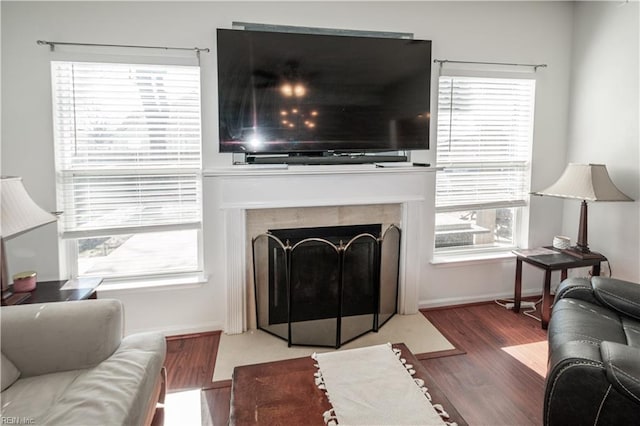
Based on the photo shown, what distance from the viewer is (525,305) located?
11.2 ft

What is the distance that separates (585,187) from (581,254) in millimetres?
563

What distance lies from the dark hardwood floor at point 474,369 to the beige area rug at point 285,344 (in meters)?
0.08

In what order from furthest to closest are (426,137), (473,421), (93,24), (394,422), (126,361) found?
(426,137) → (93,24) → (473,421) → (126,361) → (394,422)

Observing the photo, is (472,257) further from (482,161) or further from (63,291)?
(63,291)

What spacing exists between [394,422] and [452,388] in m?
0.97

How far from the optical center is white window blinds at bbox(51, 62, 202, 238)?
2.64 meters

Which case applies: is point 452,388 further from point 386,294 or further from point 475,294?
point 475,294

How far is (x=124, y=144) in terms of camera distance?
2.72m

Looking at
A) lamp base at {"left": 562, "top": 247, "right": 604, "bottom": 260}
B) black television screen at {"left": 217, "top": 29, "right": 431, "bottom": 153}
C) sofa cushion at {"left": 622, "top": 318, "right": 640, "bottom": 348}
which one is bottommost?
sofa cushion at {"left": 622, "top": 318, "right": 640, "bottom": 348}

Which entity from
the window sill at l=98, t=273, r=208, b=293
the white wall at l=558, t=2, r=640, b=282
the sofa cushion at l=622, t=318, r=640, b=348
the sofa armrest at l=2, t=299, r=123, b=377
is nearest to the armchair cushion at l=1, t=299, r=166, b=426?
the sofa armrest at l=2, t=299, r=123, b=377

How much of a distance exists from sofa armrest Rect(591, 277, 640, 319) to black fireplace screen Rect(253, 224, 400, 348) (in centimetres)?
133

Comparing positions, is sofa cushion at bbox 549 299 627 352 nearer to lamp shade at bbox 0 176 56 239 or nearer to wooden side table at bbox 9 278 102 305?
wooden side table at bbox 9 278 102 305

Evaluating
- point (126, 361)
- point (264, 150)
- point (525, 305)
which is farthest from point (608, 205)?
point (126, 361)

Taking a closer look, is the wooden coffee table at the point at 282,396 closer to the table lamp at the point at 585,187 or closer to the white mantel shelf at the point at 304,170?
the white mantel shelf at the point at 304,170
